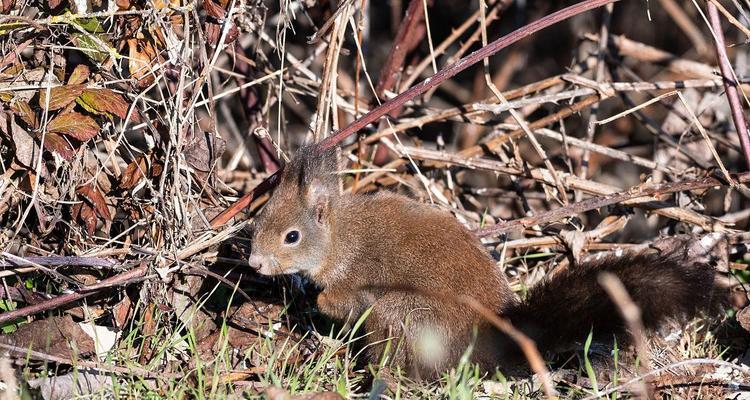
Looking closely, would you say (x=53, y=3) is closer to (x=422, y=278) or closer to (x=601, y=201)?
(x=422, y=278)

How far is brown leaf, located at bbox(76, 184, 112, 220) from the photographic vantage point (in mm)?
3215

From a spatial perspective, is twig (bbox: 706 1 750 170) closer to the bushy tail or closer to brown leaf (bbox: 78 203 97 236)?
the bushy tail

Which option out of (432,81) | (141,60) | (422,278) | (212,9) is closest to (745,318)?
(422,278)

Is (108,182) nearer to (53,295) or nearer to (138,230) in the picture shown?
(138,230)

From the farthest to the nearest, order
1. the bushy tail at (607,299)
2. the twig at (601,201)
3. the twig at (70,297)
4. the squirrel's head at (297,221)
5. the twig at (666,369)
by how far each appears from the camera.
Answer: the twig at (601,201)
the squirrel's head at (297,221)
the twig at (70,297)
the bushy tail at (607,299)
the twig at (666,369)

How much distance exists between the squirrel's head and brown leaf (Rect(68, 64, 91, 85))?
76cm

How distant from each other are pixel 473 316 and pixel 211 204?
1159 millimetres

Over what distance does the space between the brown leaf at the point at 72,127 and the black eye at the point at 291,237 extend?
75 centimetres

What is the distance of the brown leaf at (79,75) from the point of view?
3.10m

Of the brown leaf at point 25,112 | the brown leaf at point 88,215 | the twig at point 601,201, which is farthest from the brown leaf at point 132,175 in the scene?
the twig at point 601,201

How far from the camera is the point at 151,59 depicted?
3.15 m

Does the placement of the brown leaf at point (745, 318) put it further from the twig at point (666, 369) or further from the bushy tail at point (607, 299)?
the bushy tail at point (607, 299)

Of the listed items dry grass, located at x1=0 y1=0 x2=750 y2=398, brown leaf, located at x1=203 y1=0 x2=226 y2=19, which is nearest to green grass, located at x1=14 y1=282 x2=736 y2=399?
dry grass, located at x1=0 y1=0 x2=750 y2=398

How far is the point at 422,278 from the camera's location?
10.3 feet
